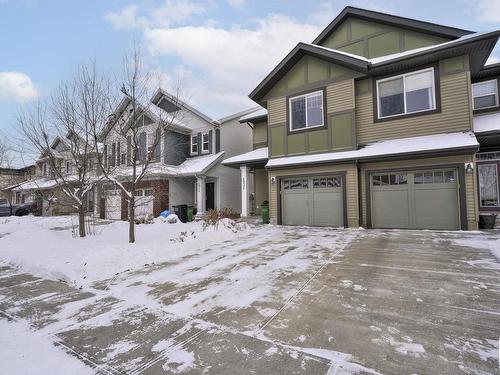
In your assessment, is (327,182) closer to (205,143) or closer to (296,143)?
(296,143)

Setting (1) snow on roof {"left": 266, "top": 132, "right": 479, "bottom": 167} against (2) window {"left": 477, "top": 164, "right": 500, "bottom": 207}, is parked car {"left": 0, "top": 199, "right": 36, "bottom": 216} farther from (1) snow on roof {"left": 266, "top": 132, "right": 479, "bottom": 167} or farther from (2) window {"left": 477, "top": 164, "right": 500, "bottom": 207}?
(2) window {"left": 477, "top": 164, "right": 500, "bottom": 207}

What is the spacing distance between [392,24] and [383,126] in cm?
443

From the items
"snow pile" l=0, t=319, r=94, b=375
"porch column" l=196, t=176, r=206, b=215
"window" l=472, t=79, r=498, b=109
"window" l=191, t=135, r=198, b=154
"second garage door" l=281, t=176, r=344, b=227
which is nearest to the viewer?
"snow pile" l=0, t=319, r=94, b=375

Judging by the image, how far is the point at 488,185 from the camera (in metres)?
11.5

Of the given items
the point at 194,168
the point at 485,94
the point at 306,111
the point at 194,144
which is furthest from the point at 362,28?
the point at 194,144

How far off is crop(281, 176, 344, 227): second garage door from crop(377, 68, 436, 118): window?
3.18m

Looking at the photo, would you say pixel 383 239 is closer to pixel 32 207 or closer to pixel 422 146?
pixel 422 146

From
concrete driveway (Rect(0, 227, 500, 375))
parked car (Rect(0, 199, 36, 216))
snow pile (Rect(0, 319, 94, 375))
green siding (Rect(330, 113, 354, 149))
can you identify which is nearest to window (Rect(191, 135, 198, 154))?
green siding (Rect(330, 113, 354, 149))

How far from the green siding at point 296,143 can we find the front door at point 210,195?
740cm

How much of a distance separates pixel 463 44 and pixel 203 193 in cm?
1322

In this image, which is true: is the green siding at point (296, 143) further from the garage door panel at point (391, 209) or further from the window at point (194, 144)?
the window at point (194, 144)

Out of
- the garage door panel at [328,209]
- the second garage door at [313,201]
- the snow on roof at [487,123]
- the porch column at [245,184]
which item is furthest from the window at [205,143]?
the snow on roof at [487,123]

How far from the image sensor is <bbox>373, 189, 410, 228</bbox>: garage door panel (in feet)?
30.7

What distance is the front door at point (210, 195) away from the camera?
1756 cm
